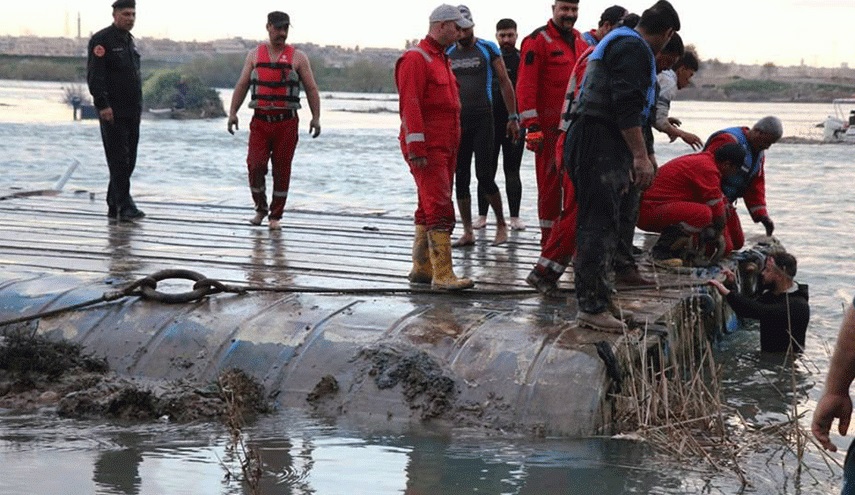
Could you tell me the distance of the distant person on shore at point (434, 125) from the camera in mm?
7762

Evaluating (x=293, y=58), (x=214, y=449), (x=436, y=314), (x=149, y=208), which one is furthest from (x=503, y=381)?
(x=149, y=208)

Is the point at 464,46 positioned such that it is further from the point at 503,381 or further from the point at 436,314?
the point at 503,381

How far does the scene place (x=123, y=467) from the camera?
5.86 meters

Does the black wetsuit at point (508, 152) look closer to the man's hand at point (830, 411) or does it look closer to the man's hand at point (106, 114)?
the man's hand at point (106, 114)

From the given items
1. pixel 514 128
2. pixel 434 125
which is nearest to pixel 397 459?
Result: pixel 434 125

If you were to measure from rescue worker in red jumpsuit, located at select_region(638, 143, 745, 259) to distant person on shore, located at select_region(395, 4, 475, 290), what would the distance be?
1.97m

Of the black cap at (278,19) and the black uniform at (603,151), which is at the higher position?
the black cap at (278,19)

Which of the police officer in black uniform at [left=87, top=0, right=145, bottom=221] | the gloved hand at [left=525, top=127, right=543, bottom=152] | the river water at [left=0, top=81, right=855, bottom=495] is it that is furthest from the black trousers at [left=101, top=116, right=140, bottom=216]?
the river water at [left=0, top=81, right=855, bottom=495]

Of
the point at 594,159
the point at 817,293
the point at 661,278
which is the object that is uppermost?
the point at 594,159

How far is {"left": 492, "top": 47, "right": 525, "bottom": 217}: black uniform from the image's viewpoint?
36.6 ft

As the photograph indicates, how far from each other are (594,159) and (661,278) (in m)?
2.31

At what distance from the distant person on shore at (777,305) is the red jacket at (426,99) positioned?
2.19 m

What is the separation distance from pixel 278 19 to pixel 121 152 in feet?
6.11

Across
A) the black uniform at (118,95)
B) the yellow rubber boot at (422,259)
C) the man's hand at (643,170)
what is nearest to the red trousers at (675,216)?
the yellow rubber boot at (422,259)
